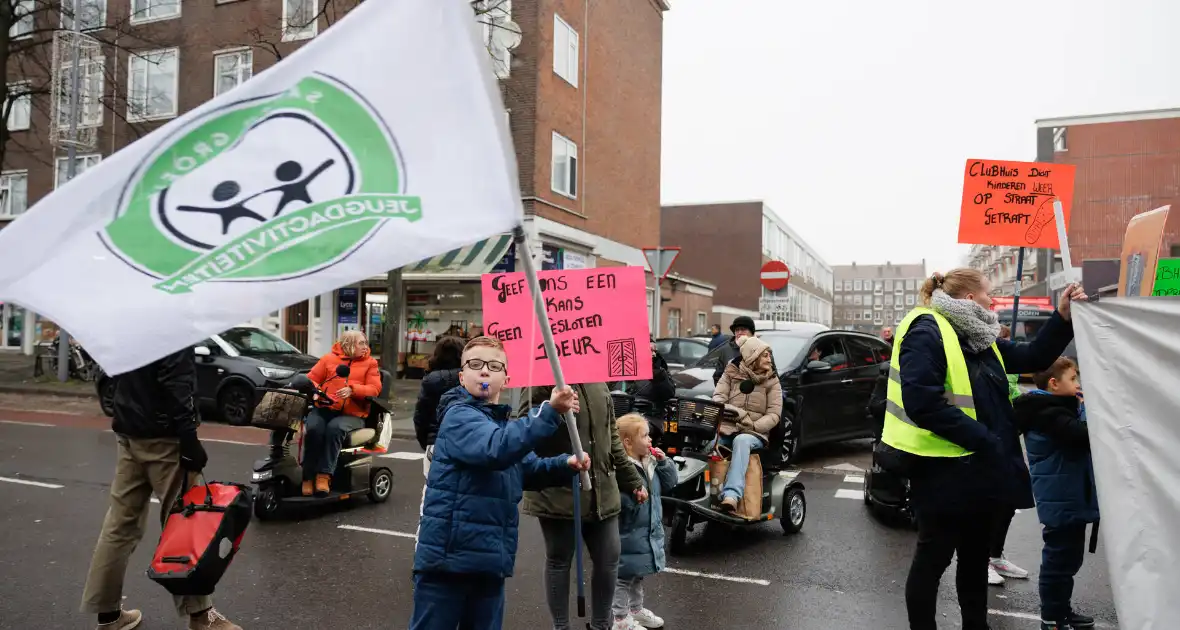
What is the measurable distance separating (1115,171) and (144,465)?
54.0m

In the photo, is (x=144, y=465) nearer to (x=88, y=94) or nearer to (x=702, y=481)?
(x=702, y=481)

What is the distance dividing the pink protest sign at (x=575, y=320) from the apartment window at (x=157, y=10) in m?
25.6

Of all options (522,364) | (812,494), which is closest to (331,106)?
(522,364)

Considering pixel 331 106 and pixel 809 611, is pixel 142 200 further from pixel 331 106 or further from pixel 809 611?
pixel 809 611

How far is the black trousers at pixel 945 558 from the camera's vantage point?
3.73 meters

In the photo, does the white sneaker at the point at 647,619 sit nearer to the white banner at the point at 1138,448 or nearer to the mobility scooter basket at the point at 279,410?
the white banner at the point at 1138,448

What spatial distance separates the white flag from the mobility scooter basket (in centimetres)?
450

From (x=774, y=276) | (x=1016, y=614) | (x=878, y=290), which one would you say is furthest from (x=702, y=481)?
(x=878, y=290)

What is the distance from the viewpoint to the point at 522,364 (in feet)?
12.6

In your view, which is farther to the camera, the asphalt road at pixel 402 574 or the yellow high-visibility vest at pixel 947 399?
the asphalt road at pixel 402 574

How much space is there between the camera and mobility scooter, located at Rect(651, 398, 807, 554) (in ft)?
20.2

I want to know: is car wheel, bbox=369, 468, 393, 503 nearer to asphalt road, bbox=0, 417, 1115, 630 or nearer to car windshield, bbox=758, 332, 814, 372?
asphalt road, bbox=0, 417, 1115, 630

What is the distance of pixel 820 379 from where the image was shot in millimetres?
10602

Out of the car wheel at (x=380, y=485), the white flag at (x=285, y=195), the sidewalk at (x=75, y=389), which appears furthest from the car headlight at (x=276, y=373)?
the white flag at (x=285, y=195)
